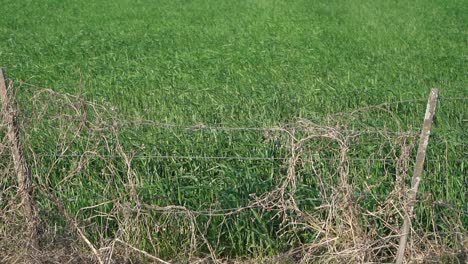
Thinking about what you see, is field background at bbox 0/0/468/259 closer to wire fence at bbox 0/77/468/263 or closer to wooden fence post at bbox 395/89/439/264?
wire fence at bbox 0/77/468/263

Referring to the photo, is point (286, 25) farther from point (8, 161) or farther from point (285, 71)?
point (8, 161)

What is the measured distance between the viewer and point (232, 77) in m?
9.55

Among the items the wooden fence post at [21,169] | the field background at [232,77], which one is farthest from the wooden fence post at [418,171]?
the wooden fence post at [21,169]

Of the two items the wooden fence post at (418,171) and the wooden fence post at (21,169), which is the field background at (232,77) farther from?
the wooden fence post at (418,171)

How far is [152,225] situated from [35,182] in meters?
0.83

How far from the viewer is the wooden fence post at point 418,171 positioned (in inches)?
158

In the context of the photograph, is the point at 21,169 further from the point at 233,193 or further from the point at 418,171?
the point at 418,171

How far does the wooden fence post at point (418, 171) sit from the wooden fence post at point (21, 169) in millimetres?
2334

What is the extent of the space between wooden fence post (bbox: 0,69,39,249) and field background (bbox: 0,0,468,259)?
0.54 ft

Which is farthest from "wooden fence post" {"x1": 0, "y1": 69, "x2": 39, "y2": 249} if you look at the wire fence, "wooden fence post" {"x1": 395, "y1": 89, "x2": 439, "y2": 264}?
"wooden fence post" {"x1": 395, "y1": 89, "x2": 439, "y2": 264}

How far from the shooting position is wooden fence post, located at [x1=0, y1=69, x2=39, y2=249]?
4.23 meters

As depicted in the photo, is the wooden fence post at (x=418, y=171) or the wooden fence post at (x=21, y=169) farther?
the wooden fence post at (x=21, y=169)

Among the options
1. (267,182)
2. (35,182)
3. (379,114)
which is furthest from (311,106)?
(35,182)

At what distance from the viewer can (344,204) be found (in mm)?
4254
